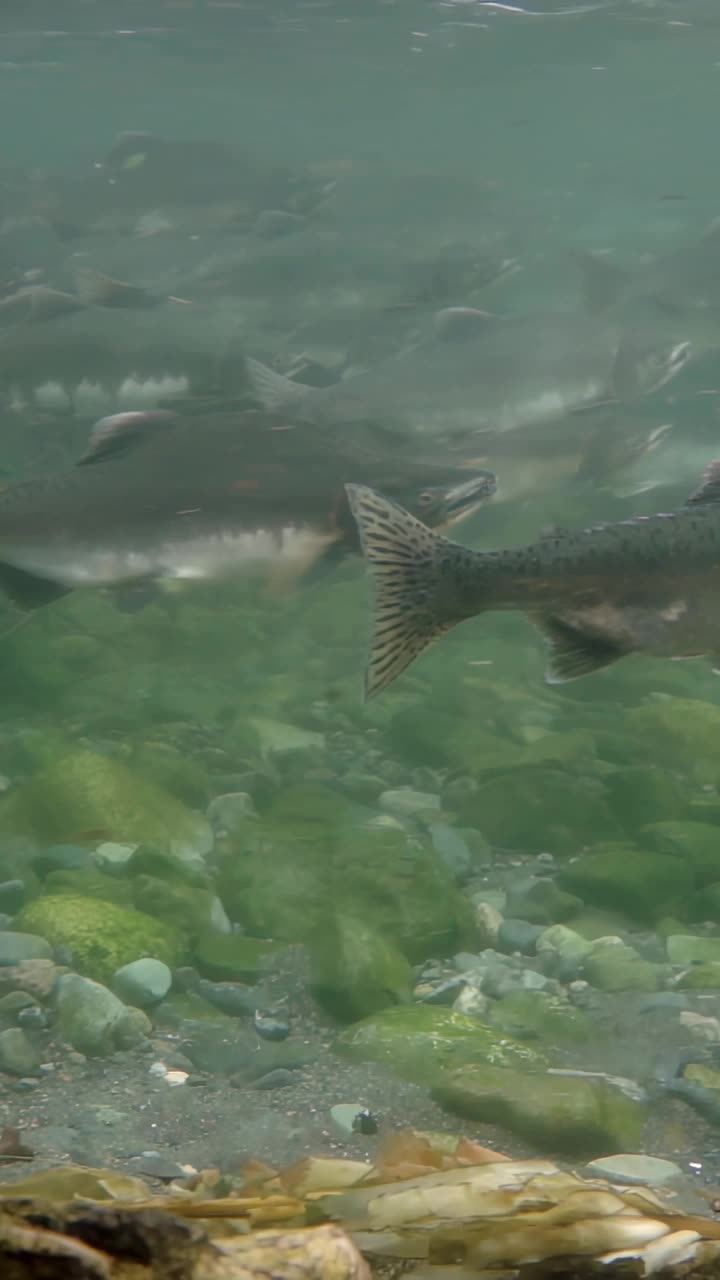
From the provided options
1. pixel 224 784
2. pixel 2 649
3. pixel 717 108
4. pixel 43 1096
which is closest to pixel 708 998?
pixel 43 1096

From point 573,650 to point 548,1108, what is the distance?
1438mm

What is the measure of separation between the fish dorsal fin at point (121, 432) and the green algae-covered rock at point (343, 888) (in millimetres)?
2065

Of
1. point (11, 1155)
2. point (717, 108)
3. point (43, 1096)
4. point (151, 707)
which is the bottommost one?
point (717, 108)

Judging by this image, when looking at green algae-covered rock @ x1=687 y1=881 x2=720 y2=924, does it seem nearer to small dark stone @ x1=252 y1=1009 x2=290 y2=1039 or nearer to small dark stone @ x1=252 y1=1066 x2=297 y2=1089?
small dark stone @ x1=252 y1=1009 x2=290 y2=1039

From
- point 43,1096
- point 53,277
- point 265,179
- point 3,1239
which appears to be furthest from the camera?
point 265,179

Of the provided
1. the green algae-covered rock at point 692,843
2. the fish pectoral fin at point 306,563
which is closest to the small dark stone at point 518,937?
the green algae-covered rock at point 692,843

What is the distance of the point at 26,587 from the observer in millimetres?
5094

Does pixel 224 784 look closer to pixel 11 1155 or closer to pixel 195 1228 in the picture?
pixel 11 1155

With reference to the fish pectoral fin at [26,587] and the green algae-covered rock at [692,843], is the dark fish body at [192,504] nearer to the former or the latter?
the fish pectoral fin at [26,587]

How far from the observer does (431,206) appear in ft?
68.6

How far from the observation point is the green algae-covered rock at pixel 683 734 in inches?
212

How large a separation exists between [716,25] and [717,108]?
2319cm

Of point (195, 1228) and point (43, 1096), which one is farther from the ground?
point (195, 1228)

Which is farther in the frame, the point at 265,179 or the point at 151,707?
the point at 265,179
